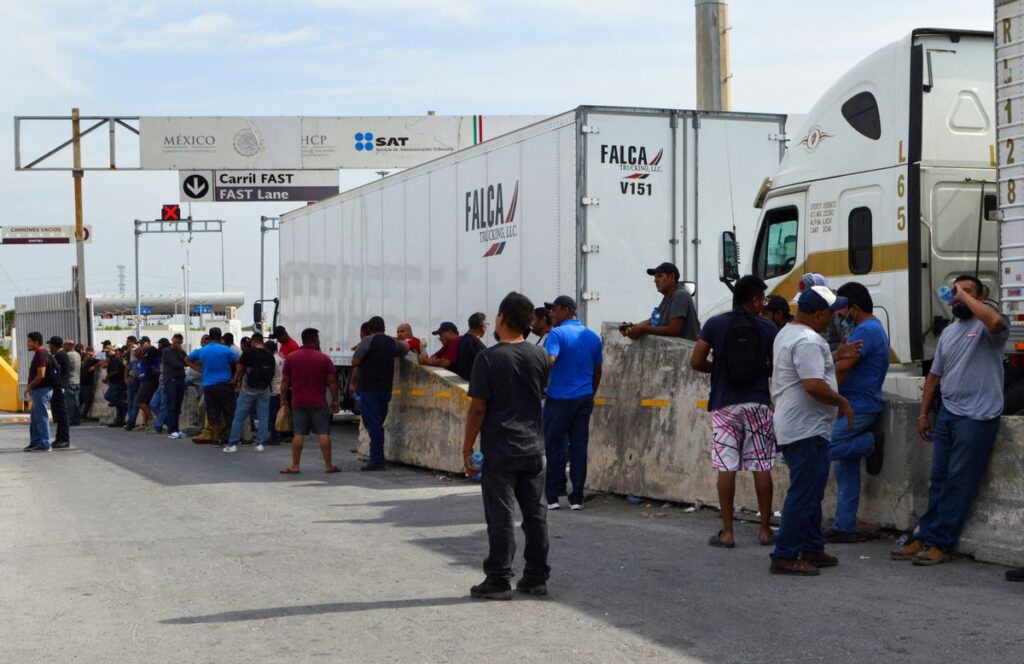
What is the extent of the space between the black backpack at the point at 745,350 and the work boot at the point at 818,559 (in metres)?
1.28

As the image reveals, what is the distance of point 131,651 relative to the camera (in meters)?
6.25

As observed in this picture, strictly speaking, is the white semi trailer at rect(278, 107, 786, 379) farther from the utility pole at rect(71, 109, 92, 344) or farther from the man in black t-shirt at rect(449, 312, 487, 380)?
the utility pole at rect(71, 109, 92, 344)

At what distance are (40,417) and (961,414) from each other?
1608cm

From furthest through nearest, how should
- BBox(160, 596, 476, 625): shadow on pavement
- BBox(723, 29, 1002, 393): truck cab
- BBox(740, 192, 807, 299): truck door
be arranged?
BBox(740, 192, 807, 299): truck door < BBox(723, 29, 1002, 393): truck cab < BBox(160, 596, 476, 625): shadow on pavement

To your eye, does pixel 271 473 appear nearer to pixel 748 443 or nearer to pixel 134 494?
pixel 134 494

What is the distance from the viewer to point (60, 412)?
20531 millimetres

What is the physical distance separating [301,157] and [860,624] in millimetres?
28068

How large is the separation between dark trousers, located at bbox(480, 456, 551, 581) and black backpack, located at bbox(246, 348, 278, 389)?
37.3 feet

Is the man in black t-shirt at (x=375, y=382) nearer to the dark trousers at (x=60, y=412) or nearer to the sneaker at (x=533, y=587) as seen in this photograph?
the dark trousers at (x=60, y=412)

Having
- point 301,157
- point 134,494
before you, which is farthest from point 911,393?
point 301,157

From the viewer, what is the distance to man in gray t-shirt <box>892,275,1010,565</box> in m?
8.11

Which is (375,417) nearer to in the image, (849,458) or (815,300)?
(849,458)

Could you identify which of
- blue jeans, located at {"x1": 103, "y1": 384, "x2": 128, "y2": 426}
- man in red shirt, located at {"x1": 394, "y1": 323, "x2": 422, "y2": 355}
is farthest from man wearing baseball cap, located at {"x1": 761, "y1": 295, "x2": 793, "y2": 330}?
blue jeans, located at {"x1": 103, "y1": 384, "x2": 128, "y2": 426}

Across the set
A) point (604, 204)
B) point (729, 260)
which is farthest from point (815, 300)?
point (604, 204)
